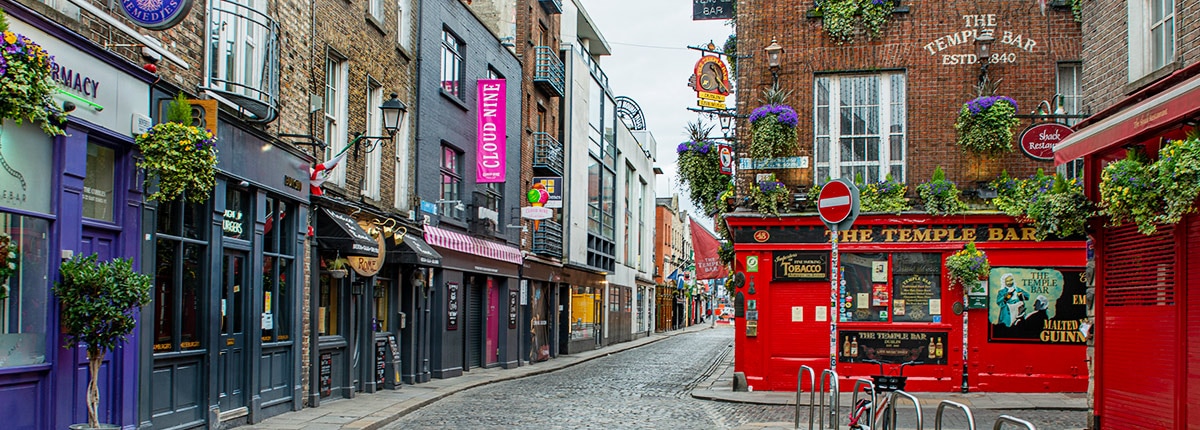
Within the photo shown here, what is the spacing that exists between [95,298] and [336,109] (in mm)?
8716

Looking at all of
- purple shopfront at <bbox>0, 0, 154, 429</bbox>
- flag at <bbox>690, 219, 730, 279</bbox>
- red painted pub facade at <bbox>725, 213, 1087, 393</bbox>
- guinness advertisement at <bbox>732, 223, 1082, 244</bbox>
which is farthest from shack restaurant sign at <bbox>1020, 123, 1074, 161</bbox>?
purple shopfront at <bbox>0, 0, 154, 429</bbox>

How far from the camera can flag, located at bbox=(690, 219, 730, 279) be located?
24734mm

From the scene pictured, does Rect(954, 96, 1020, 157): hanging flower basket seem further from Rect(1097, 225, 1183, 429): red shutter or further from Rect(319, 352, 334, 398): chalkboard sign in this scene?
Rect(319, 352, 334, 398): chalkboard sign

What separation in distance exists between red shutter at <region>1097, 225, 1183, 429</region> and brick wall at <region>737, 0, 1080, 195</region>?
25.2ft

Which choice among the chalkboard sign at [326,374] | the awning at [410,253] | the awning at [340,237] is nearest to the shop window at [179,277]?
the awning at [340,237]

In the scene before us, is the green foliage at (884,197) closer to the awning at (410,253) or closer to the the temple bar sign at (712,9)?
the the temple bar sign at (712,9)

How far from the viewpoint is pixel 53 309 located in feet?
30.2

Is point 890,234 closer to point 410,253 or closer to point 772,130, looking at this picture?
point 772,130

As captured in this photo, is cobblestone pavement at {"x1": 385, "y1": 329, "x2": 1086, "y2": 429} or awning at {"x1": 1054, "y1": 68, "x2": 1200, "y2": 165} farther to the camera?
cobblestone pavement at {"x1": 385, "y1": 329, "x2": 1086, "y2": 429}

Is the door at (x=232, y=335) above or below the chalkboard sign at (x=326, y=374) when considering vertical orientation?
above

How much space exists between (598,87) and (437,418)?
1023 inches

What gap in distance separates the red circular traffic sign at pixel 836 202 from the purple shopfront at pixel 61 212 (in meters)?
7.30

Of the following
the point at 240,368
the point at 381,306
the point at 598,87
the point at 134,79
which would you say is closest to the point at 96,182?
the point at 134,79

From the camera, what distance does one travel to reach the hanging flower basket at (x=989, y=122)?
59.7 ft
